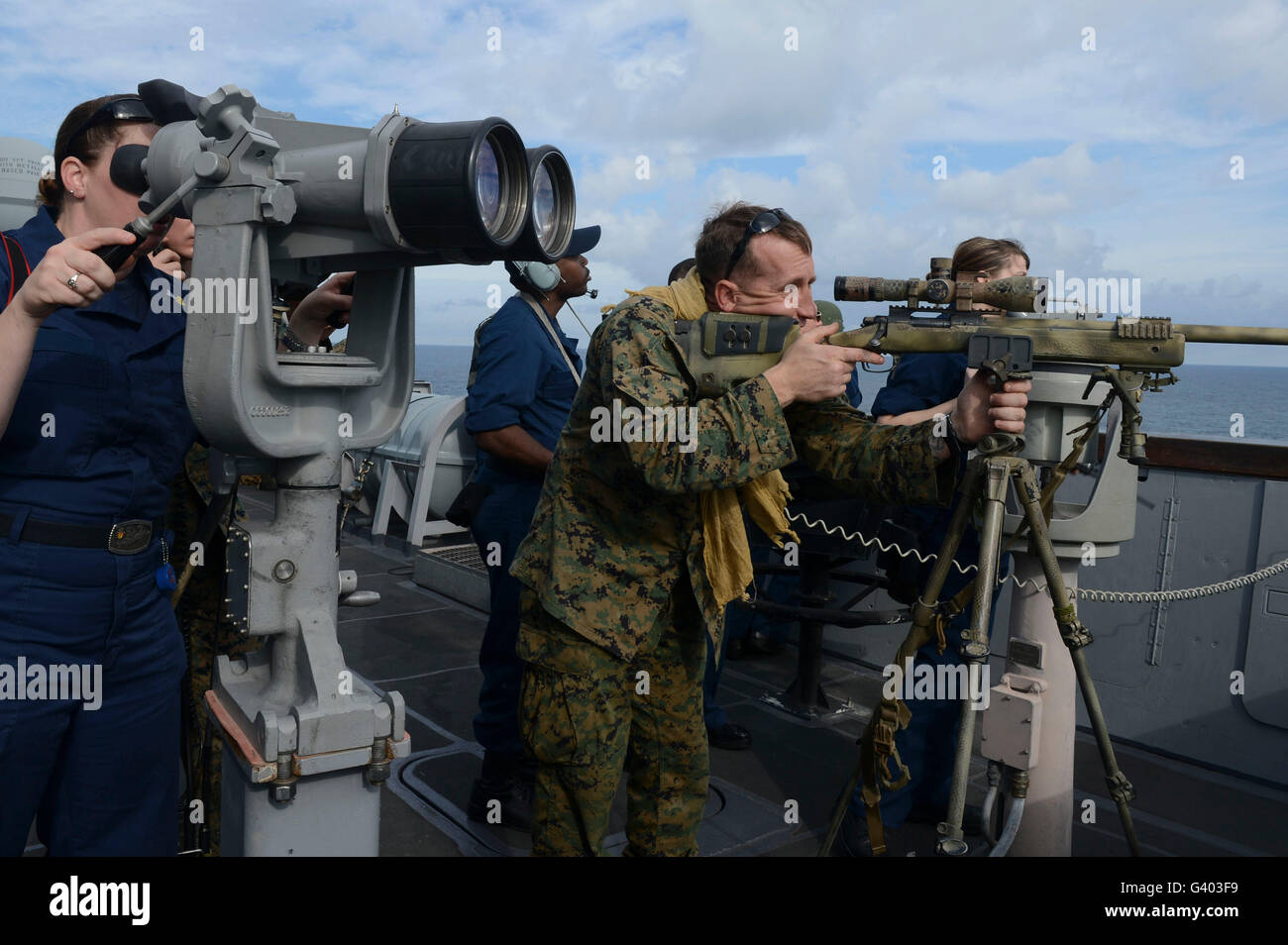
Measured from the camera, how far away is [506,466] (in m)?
3.43

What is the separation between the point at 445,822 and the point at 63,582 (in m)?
1.77

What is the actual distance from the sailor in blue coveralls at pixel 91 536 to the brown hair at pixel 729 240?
1241 millimetres

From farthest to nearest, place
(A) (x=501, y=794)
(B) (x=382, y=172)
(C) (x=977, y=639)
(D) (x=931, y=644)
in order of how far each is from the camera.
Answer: (A) (x=501, y=794)
(D) (x=931, y=644)
(C) (x=977, y=639)
(B) (x=382, y=172)

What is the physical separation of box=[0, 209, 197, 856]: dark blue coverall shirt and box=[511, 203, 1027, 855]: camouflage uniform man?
83 centimetres

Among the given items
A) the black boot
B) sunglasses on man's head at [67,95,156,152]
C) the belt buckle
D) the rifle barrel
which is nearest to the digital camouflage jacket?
the rifle barrel

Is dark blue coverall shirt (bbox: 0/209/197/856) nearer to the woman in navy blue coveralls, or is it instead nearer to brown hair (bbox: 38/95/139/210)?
the woman in navy blue coveralls

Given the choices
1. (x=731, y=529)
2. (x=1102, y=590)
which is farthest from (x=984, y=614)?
(x=1102, y=590)

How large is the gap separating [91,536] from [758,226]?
161 centimetres

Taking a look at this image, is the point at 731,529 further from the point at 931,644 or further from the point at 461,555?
the point at 461,555

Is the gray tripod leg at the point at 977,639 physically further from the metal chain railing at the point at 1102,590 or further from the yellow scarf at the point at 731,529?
the yellow scarf at the point at 731,529

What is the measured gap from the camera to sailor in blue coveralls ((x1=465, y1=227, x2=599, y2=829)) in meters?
3.32

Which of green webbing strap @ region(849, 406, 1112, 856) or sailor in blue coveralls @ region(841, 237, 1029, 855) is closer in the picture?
green webbing strap @ region(849, 406, 1112, 856)

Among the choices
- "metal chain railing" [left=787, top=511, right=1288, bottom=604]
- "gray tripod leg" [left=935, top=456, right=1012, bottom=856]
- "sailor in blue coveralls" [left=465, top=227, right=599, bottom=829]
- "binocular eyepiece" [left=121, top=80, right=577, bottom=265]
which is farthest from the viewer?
"sailor in blue coveralls" [left=465, top=227, right=599, bottom=829]

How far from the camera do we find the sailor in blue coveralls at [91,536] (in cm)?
184
